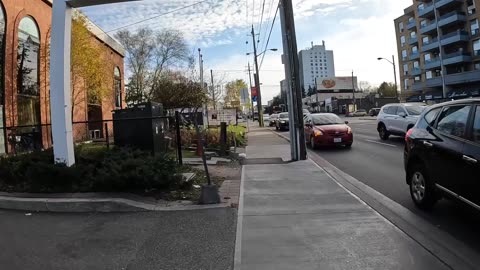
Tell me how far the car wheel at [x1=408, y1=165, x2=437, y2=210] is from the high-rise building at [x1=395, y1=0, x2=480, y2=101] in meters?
56.3

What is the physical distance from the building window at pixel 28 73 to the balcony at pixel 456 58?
6408 centimetres

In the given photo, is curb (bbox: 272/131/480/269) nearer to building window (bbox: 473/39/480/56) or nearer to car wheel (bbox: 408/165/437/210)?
car wheel (bbox: 408/165/437/210)

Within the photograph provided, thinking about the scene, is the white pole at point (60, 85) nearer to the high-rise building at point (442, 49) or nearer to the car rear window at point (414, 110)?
the car rear window at point (414, 110)

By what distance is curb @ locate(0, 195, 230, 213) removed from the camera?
24.4ft

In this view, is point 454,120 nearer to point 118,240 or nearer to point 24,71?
point 118,240

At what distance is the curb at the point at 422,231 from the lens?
4922mm

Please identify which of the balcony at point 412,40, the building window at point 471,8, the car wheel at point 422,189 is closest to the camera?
the car wheel at point 422,189

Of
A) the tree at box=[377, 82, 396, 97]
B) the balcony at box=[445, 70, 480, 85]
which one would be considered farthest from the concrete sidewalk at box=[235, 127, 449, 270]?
the tree at box=[377, 82, 396, 97]

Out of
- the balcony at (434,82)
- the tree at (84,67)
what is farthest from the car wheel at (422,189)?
the balcony at (434,82)

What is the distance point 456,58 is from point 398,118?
5761 cm

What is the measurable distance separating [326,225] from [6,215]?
5099 millimetres

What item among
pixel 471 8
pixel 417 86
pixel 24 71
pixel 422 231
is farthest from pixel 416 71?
pixel 422 231

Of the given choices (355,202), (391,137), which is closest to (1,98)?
(355,202)

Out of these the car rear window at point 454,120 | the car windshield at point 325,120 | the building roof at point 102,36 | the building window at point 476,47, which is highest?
the building window at point 476,47
